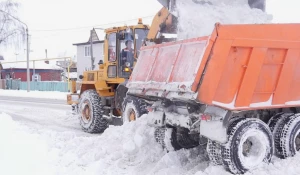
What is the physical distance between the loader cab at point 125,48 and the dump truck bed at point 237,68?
356cm

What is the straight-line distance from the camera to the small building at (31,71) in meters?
55.4

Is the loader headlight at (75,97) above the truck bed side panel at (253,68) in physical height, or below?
below

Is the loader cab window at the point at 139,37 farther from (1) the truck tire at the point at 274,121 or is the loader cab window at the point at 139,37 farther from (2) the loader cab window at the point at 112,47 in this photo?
(1) the truck tire at the point at 274,121

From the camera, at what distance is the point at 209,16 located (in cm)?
638

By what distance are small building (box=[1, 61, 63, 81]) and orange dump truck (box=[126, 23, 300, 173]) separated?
52709 mm

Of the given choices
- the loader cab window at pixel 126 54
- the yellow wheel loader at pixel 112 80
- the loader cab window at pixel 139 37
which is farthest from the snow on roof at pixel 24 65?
the loader cab window at pixel 139 37

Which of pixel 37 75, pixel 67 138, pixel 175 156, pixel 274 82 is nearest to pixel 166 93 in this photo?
pixel 175 156

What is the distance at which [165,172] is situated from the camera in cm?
517

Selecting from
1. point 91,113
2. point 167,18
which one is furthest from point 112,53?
point 167,18

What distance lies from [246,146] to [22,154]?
357 centimetres

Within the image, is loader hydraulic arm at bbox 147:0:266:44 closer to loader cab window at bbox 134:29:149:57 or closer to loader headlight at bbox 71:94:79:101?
loader cab window at bbox 134:29:149:57

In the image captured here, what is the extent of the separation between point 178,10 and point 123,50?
10.4 feet

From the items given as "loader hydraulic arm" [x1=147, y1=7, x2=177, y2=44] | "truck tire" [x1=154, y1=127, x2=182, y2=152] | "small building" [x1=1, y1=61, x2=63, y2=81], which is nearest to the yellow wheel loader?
"loader hydraulic arm" [x1=147, y1=7, x2=177, y2=44]

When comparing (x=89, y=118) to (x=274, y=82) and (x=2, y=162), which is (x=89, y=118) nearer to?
(x=2, y=162)
